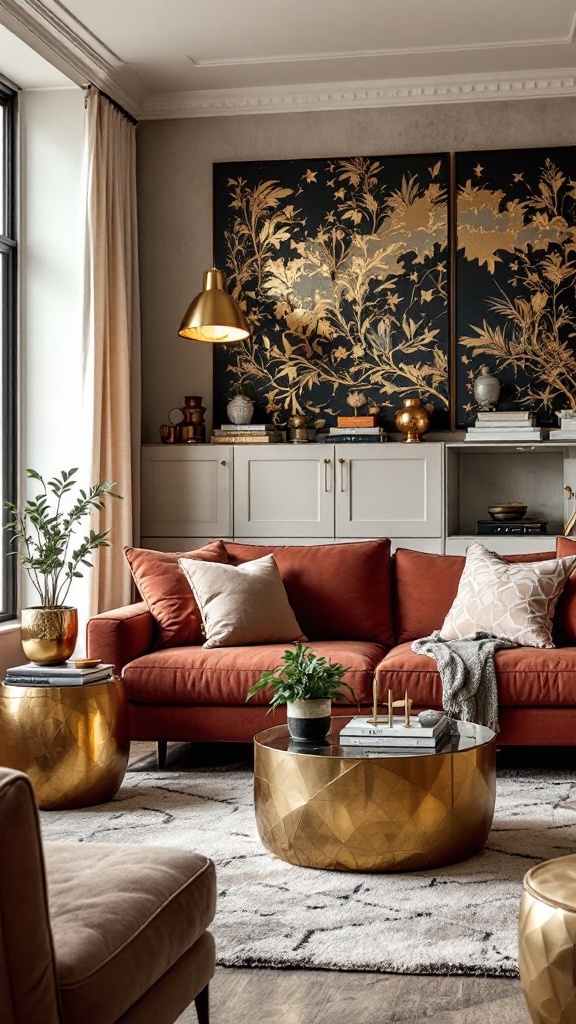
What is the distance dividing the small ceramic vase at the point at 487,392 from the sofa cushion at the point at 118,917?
155 inches

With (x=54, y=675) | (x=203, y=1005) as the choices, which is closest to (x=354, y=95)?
(x=54, y=675)

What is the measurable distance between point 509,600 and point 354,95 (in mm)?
3020

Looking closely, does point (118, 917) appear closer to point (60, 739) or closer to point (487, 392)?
point (60, 739)

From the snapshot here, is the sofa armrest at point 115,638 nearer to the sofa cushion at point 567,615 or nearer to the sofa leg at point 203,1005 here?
the sofa cushion at point 567,615

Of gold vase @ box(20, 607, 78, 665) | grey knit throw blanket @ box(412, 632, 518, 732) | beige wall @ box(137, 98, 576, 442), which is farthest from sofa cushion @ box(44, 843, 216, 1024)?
beige wall @ box(137, 98, 576, 442)

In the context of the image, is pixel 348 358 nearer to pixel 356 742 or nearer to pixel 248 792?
pixel 248 792

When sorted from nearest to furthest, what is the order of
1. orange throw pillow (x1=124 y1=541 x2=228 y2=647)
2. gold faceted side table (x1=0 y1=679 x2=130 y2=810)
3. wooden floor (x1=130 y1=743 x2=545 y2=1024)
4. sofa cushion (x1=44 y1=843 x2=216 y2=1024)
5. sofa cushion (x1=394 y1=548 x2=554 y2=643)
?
sofa cushion (x1=44 y1=843 x2=216 y2=1024) → wooden floor (x1=130 y1=743 x2=545 y2=1024) → gold faceted side table (x1=0 y1=679 x2=130 y2=810) → orange throw pillow (x1=124 y1=541 x2=228 y2=647) → sofa cushion (x1=394 y1=548 x2=554 y2=643)

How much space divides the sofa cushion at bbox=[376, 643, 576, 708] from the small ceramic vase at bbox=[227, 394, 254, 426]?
2109mm

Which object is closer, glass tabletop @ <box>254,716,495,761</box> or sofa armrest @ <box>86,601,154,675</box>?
glass tabletop @ <box>254,716,495,761</box>

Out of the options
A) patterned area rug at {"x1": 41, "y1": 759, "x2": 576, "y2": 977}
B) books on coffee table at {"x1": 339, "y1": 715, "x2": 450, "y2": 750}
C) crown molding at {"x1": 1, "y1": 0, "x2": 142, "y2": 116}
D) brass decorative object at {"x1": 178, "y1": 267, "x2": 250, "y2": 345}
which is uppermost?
crown molding at {"x1": 1, "y1": 0, "x2": 142, "y2": 116}

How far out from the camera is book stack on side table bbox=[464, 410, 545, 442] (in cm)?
534

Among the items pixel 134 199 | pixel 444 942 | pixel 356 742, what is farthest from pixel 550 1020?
pixel 134 199

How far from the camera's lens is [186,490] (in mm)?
5566

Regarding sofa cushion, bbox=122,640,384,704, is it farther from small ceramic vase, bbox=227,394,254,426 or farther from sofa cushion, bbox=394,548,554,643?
small ceramic vase, bbox=227,394,254,426
